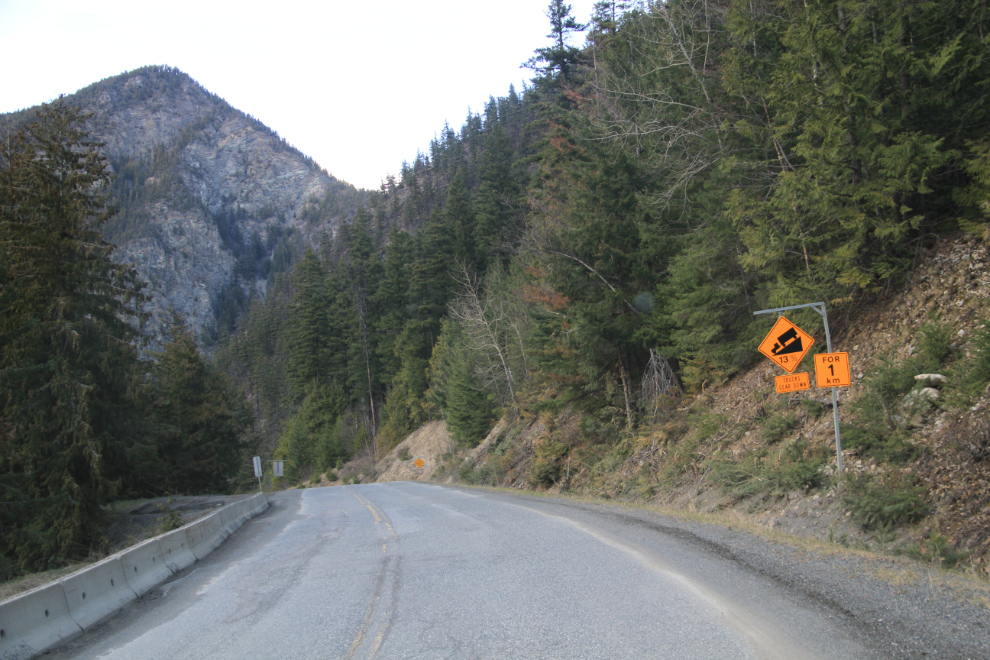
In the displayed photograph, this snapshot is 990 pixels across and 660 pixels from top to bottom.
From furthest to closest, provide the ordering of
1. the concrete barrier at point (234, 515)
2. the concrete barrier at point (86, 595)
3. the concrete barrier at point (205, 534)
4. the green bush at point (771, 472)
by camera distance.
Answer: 1. the concrete barrier at point (234, 515)
2. the concrete barrier at point (205, 534)
3. the green bush at point (771, 472)
4. the concrete barrier at point (86, 595)

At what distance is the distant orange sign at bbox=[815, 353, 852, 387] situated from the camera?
357 inches

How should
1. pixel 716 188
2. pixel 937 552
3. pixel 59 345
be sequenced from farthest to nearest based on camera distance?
pixel 59 345 < pixel 716 188 < pixel 937 552

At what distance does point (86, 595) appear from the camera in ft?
21.7

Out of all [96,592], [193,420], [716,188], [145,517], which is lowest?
[145,517]

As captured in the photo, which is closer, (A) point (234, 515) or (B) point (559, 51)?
(A) point (234, 515)

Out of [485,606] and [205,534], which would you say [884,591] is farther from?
[205,534]

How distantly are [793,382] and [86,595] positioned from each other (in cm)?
1102

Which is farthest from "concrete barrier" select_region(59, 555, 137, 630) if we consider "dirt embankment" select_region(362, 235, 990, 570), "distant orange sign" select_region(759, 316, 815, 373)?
"distant orange sign" select_region(759, 316, 815, 373)

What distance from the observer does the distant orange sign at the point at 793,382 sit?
990cm

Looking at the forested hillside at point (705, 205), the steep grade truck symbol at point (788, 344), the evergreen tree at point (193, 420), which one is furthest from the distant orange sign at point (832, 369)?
the evergreen tree at point (193, 420)

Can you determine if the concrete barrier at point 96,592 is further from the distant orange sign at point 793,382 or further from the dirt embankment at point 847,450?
the distant orange sign at point 793,382

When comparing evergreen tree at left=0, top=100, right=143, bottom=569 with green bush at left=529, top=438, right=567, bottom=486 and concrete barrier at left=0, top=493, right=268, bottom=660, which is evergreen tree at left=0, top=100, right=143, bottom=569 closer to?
concrete barrier at left=0, top=493, right=268, bottom=660

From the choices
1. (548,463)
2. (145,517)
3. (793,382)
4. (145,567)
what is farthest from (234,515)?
(793,382)

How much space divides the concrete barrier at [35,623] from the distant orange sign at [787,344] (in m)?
10.8
